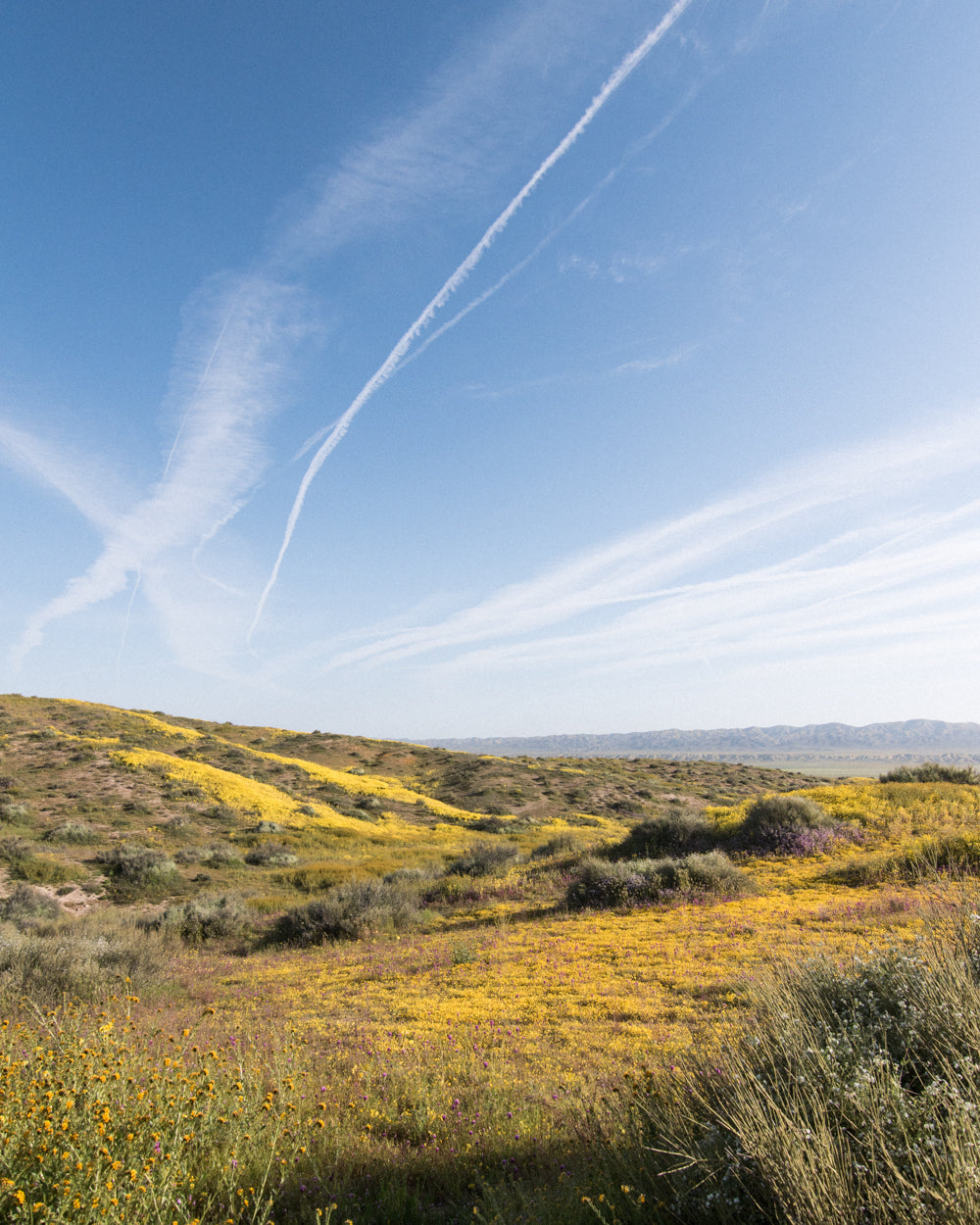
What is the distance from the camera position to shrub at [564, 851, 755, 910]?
46.4 ft

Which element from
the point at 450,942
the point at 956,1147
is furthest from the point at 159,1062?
the point at 450,942

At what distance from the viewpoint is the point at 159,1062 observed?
5848 millimetres

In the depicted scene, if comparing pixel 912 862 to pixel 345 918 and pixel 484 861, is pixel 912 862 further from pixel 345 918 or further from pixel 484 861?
pixel 345 918

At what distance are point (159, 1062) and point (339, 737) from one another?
71016 mm

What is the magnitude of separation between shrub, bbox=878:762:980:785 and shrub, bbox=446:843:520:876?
47.1 ft

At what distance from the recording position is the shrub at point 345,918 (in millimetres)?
14695

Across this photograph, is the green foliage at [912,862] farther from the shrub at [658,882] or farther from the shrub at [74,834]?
the shrub at [74,834]

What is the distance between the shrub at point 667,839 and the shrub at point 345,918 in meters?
6.85

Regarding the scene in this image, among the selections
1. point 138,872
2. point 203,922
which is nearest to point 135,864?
point 138,872

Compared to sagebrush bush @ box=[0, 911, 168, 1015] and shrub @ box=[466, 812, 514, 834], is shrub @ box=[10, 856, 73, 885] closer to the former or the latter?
sagebrush bush @ box=[0, 911, 168, 1015]

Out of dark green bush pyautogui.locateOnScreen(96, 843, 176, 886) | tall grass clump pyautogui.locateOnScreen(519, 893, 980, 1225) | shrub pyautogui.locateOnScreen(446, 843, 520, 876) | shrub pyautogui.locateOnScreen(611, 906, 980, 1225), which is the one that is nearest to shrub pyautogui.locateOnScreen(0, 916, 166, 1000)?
tall grass clump pyautogui.locateOnScreen(519, 893, 980, 1225)

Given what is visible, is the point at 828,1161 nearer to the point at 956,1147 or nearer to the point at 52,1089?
the point at 956,1147

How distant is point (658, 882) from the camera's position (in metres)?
14.8

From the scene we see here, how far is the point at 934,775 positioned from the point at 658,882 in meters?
14.3
